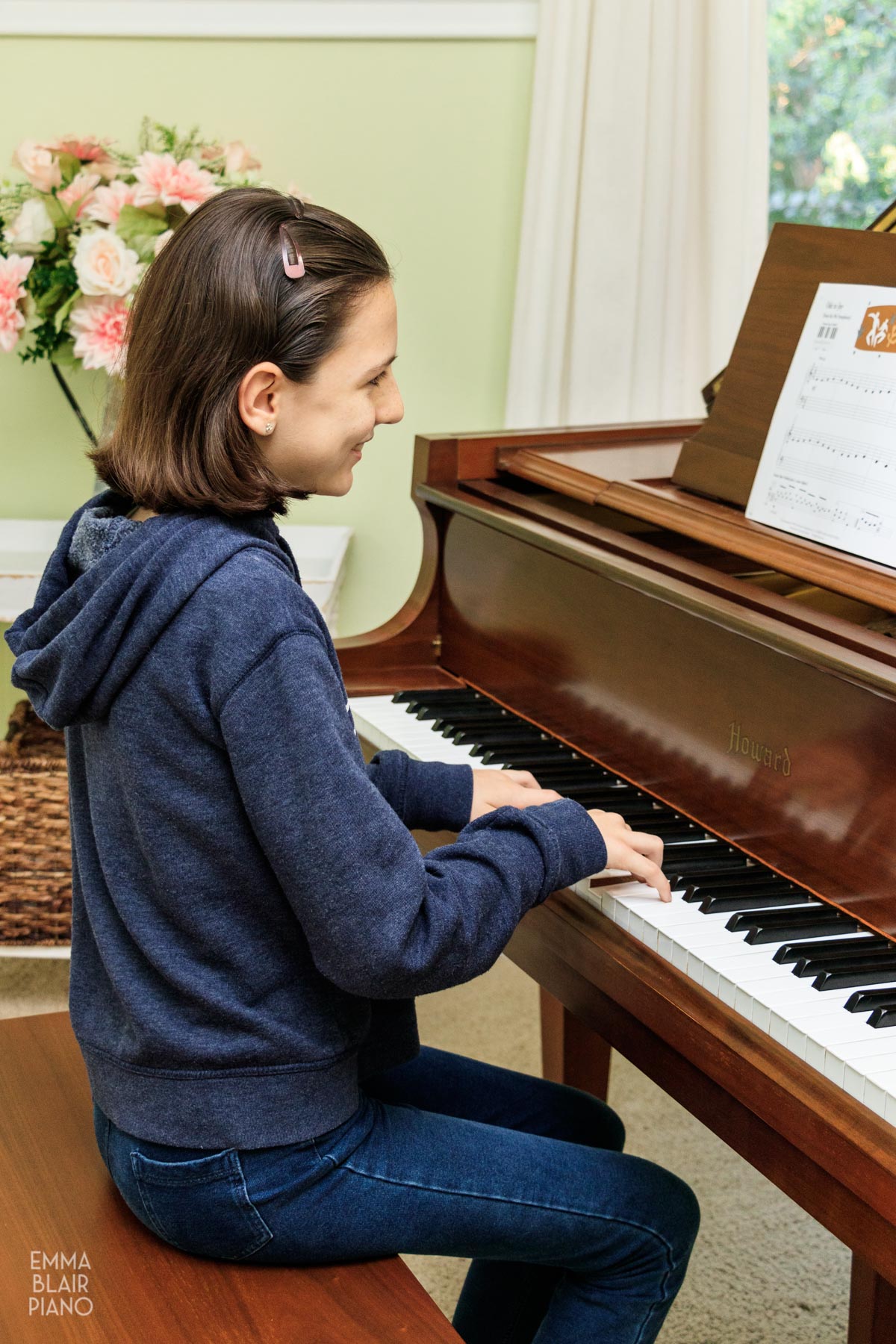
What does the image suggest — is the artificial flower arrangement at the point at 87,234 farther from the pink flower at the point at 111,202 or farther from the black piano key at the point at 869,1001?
the black piano key at the point at 869,1001

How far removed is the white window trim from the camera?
2740 millimetres

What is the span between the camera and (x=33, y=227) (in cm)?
246

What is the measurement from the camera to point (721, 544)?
1.54 metres

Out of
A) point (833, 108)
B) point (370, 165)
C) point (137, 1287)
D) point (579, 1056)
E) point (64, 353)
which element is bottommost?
point (579, 1056)

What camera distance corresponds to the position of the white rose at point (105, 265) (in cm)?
237

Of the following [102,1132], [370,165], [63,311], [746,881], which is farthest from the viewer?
[370,165]

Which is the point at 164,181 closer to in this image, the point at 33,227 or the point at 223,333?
the point at 33,227

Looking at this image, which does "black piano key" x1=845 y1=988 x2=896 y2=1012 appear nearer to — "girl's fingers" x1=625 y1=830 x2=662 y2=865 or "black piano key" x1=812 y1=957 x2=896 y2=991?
"black piano key" x1=812 y1=957 x2=896 y2=991

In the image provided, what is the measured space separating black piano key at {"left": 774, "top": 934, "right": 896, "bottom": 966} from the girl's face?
1.83 feet

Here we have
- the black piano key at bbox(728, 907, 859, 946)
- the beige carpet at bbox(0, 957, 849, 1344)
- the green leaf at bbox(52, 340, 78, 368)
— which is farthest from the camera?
the green leaf at bbox(52, 340, 78, 368)

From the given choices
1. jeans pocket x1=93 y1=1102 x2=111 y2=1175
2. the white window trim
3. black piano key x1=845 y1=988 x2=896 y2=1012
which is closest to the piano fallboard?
black piano key x1=845 y1=988 x2=896 y2=1012

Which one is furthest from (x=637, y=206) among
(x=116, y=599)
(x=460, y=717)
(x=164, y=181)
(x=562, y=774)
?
(x=116, y=599)

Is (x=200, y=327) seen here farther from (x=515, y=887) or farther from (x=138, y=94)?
(x=138, y=94)

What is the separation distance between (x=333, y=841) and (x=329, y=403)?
353 millimetres
